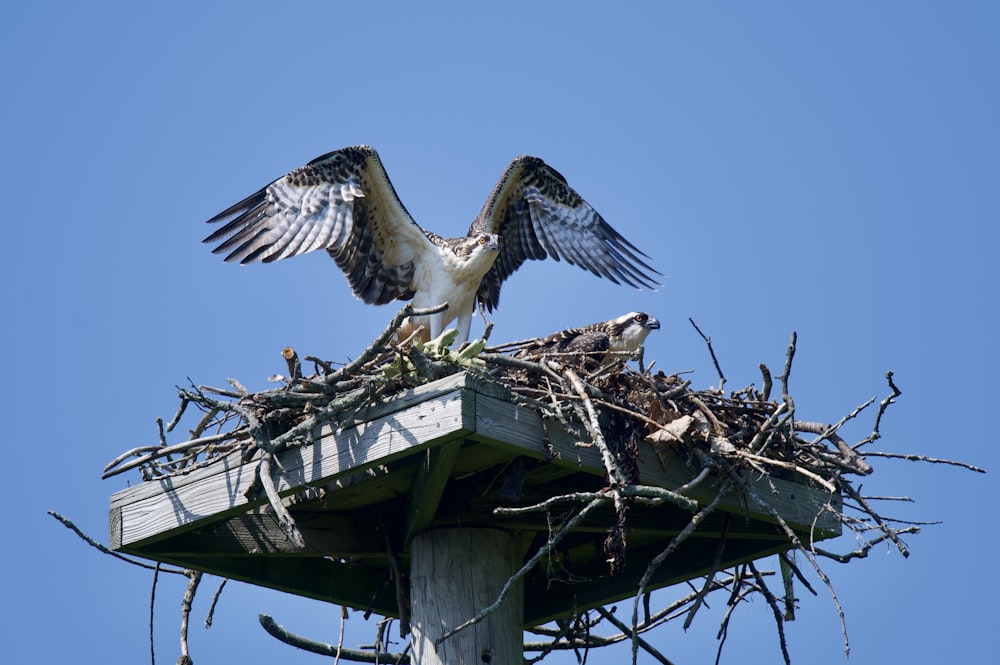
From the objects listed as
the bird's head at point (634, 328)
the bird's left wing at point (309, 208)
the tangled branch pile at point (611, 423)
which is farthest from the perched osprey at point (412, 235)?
the tangled branch pile at point (611, 423)

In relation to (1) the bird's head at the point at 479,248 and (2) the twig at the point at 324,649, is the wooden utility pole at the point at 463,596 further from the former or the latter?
(1) the bird's head at the point at 479,248

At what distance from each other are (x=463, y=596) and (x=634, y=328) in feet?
9.79

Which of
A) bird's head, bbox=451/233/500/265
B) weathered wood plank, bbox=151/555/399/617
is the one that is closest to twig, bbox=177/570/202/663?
weathered wood plank, bbox=151/555/399/617

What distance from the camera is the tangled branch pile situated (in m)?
4.11

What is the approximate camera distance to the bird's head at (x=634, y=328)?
7.01 meters

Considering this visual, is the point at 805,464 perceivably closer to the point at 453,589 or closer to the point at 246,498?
the point at 453,589

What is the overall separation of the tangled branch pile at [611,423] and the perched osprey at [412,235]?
2027 mm

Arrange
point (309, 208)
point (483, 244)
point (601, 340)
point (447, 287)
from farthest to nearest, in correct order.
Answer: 1. point (447, 287)
2. point (483, 244)
3. point (309, 208)
4. point (601, 340)

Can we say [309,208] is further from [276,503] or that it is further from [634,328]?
[276,503]

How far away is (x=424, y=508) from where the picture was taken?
439 centimetres

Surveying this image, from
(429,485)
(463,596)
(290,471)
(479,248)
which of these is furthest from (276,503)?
(479,248)

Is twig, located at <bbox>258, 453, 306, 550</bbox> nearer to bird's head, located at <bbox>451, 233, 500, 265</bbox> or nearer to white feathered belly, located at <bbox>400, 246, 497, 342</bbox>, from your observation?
white feathered belly, located at <bbox>400, 246, 497, 342</bbox>

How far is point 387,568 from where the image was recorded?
521 cm

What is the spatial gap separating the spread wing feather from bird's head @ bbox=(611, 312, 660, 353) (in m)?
1.33
